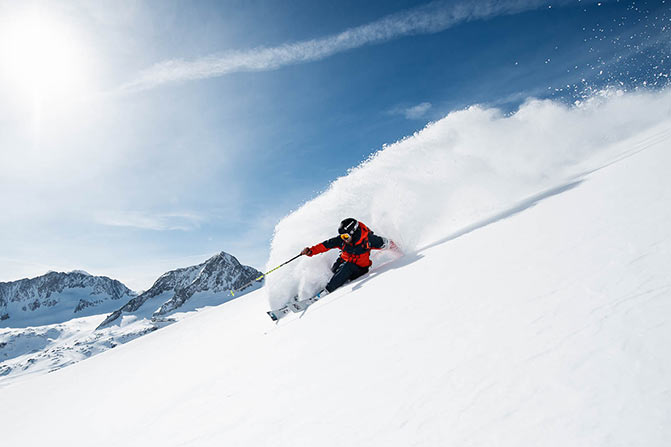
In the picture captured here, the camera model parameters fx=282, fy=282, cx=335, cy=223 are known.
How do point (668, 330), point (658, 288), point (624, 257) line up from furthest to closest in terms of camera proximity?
point (624, 257) < point (658, 288) < point (668, 330)

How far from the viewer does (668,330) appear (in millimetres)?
1501

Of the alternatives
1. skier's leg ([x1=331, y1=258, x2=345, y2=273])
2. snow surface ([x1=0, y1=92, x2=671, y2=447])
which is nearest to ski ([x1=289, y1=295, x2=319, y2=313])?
snow surface ([x1=0, y1=92, x2=671, y2=447])

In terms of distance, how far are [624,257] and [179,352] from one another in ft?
25.0

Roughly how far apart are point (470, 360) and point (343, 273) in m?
5.07

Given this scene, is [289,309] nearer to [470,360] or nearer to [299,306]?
[299,306]

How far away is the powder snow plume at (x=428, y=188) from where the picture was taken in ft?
26.0

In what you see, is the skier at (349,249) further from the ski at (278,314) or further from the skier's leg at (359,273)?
the ski at (278,314)

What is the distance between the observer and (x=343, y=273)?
691 cm

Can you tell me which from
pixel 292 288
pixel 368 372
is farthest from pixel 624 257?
pixel 292 288

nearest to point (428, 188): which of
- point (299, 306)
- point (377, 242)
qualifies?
point (377, 242)

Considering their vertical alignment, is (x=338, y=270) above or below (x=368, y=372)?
above

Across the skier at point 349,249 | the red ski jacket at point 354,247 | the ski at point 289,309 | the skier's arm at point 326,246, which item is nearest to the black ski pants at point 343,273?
the skier at point 349,249

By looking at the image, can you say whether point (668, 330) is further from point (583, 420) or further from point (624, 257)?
point (624, 257)

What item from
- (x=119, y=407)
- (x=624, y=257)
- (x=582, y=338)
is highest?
(x=624, y=257)
